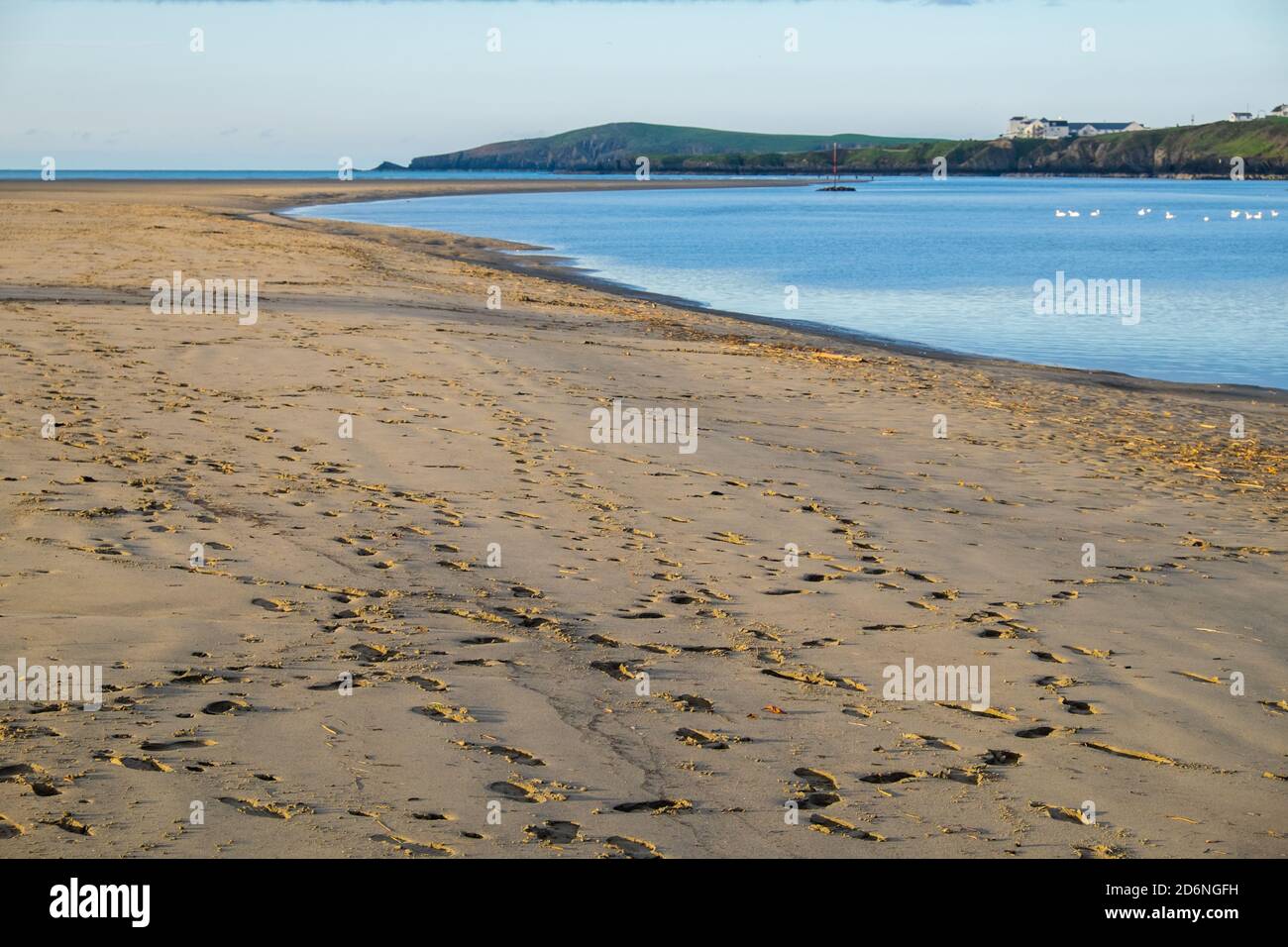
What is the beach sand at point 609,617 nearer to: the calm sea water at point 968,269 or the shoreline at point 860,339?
the shoreline at point 860,339

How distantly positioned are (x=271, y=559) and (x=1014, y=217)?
96350 mm

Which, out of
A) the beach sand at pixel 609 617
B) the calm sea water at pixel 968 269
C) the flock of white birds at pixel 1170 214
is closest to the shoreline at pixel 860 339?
the calm sea water at pixel 968 269

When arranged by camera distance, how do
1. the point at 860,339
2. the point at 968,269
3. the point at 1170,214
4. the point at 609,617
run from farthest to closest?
the point at 1170,214, the point at 968,269, the point at 860,339, the point at 609,617

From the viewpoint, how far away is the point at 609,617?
7.38m

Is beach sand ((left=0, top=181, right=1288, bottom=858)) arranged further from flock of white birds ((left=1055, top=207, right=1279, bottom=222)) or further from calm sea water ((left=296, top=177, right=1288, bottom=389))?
flock of white birds ((left=1055, top=207, right=1279, bottom=222))

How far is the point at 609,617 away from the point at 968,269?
40.4 meters

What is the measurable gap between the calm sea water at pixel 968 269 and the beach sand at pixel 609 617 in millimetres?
10408

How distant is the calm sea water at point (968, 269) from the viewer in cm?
2523

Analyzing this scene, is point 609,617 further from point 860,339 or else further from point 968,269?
point 968,269

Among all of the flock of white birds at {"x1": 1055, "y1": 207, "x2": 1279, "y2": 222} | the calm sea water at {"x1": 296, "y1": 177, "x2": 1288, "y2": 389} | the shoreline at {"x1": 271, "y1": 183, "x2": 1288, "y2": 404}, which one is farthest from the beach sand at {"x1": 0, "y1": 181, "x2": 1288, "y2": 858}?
the flock of white birds at {"x1": 1055, "y1": 207, "x2": 1279, "y2": 222}

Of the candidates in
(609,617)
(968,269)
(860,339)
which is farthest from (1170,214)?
(609,617)

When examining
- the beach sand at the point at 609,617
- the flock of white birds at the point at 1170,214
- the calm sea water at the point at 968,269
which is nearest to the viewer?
the beach sand at the point at 609,617

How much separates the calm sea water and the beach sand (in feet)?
34.1

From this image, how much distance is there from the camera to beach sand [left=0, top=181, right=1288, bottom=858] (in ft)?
16.5
